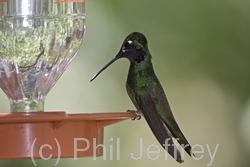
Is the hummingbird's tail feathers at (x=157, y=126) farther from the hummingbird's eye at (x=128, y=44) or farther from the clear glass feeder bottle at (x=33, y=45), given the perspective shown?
the clear glass feeder bottle at (x=33, y=45)

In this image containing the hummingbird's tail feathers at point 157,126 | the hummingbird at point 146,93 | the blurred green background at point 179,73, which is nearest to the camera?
the hummingbird's tail feathers at point 157,126

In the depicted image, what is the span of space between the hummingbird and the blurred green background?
1.47m

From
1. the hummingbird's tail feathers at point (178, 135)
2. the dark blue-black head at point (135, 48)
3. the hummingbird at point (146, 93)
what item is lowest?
the hummingbird's tail feathers at point (178, 135)

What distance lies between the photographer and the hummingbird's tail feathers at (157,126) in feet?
10.7

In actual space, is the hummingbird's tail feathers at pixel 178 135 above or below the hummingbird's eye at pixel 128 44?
below

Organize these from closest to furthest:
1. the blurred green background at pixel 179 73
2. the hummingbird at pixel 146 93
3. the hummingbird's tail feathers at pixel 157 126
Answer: the hummingbird's tail feathers at pixel 157 126
the hummingbird at pixel 146 93
the blurred green background at pixel 179 73

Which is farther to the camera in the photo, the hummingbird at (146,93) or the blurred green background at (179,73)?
the blurred green background at (179,73)

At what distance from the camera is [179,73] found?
6.07 metres

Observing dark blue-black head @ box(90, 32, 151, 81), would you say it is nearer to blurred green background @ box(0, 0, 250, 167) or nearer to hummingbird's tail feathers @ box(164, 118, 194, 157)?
hummingbird's tail feathers @ box(164, 118, 194, 157)

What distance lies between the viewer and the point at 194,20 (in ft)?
20.5

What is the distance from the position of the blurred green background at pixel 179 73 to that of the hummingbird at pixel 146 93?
57.9 inches

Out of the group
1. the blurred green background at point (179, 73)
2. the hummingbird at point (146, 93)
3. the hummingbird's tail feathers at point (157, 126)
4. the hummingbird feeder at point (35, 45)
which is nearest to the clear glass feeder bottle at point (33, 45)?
the hummingbird feeder at point (35, 45)

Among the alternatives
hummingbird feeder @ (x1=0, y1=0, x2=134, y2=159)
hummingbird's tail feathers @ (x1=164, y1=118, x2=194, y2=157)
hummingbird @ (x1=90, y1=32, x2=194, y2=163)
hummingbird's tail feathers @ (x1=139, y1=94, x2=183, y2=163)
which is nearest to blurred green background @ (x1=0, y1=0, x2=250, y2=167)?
hummingbird @ (x1=90, y1=32, x2=194, y2=163)

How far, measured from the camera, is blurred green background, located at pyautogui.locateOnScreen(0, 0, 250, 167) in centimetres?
565
